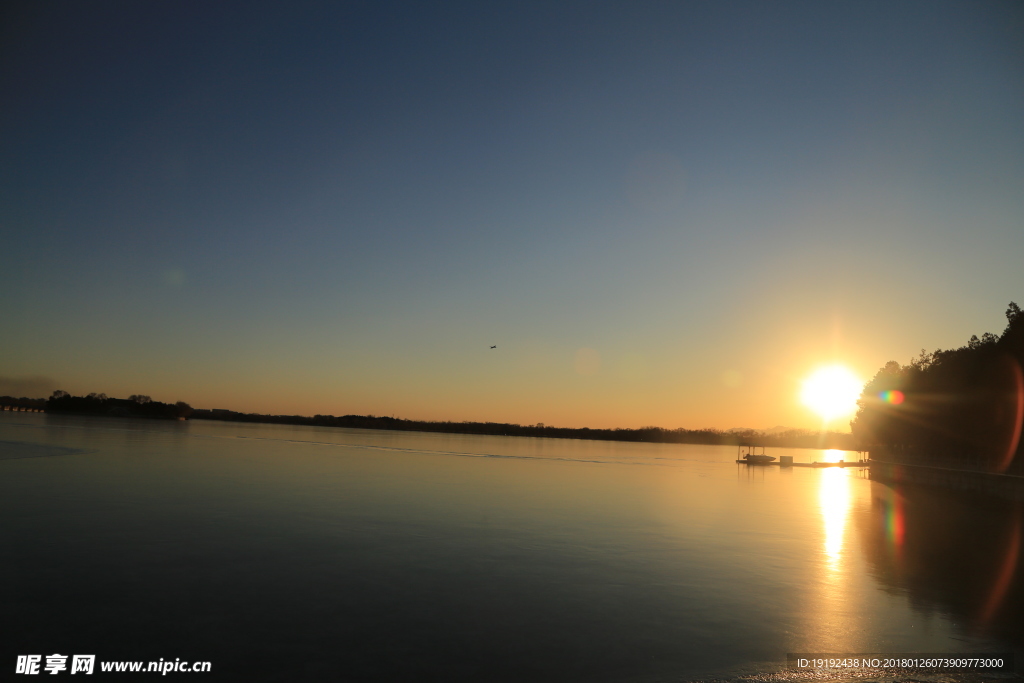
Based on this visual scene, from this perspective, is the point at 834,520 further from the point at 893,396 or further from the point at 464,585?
the point at 893,396

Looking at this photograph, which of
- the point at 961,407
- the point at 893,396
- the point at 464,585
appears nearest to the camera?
the point at 464,585

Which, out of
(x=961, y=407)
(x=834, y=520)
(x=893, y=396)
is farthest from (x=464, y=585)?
(x=893, y=396)

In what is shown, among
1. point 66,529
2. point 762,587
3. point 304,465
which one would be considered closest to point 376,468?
point 304,465

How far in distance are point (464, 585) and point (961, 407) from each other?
61.3m

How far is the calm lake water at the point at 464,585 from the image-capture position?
382 inches

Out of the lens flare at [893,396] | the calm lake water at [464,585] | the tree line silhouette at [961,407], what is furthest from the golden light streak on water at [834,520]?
the lens flare at [893,396]

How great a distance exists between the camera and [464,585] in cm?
1406

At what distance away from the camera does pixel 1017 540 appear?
89.0ft

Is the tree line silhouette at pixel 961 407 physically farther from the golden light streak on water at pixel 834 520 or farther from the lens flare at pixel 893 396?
the golden light streak on water at pixel 834 520

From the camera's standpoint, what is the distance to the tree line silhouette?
5062 centimetres

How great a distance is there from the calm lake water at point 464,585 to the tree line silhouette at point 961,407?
90.4ft

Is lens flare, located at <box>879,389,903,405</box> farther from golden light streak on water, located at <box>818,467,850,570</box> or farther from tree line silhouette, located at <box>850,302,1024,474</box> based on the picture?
golden light streak on water, located at <box>818,467,850,570</box>

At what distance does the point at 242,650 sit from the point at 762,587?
12122mm

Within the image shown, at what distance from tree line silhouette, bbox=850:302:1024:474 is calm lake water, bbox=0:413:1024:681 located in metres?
27.5
